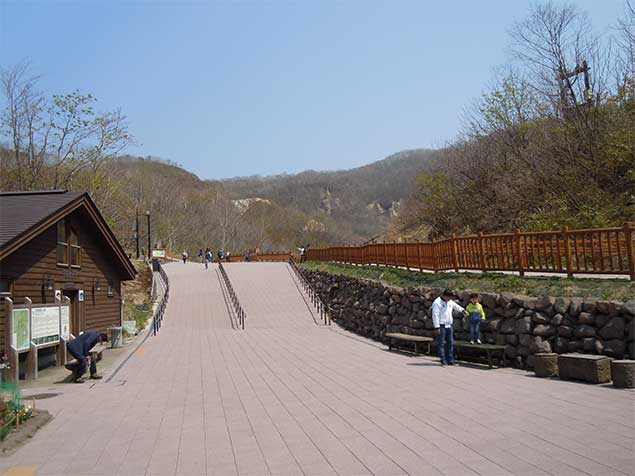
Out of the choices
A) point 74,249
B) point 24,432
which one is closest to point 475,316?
point 24,432

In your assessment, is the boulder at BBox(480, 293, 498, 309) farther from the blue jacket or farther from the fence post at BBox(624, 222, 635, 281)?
the blue jacket

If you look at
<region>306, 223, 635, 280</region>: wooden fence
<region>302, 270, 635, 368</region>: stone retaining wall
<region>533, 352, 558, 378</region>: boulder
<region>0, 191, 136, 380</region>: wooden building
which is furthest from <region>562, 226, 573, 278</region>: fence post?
<region>0, 191, 136, 380</region>: wooden building

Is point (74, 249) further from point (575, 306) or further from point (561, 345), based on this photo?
point (575, 306)

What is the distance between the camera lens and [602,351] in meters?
11.0

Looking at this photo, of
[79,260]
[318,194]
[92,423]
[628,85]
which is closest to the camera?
[92,423]

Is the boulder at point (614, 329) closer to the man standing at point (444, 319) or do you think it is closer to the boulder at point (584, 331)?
the boulder at point (584, 331)

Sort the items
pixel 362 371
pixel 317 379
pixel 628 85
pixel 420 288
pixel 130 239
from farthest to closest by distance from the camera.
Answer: pixel 130 239 → pixel 628 85 → pixel 420 288 → pixel 362 371 → pixel 317 379

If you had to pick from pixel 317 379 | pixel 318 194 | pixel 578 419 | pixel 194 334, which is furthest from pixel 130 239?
pixel 318 194

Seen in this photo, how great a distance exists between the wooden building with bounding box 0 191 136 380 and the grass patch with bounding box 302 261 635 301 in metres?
10.4

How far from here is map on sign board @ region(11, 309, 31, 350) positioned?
12855mm

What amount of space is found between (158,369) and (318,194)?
479ft

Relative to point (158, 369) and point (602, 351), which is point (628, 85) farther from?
point (158, 369)

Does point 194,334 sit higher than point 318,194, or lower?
lower

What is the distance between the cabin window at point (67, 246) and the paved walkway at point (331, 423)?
15.8ft
